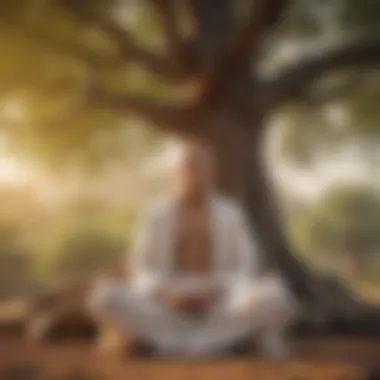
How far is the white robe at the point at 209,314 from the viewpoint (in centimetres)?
286

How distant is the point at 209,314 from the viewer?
288 cm

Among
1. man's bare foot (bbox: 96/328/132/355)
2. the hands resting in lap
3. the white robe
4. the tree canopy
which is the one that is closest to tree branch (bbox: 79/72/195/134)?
the tree canopy

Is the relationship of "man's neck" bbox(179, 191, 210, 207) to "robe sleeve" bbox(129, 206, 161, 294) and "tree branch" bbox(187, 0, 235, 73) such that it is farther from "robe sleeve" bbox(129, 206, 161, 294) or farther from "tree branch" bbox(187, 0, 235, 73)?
"tree branch" bbox(187, 0, 235, 73)

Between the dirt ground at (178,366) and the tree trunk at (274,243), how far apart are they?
15 centimetres

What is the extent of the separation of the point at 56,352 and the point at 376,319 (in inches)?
44.4

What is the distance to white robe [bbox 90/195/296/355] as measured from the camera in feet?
9.37

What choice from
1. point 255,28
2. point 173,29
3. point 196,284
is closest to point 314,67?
point 255,28

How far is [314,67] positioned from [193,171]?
67 centimetres

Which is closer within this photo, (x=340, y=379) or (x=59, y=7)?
(x=340, y=379)

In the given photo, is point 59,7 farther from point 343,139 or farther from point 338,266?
point 338,266

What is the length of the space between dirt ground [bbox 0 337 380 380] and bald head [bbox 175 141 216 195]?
61 cm

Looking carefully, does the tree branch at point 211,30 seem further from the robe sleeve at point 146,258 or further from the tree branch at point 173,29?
the robe sleeve at point 146,258

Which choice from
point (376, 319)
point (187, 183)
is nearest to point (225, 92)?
point (187, 183)

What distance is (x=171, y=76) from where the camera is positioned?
335cm
